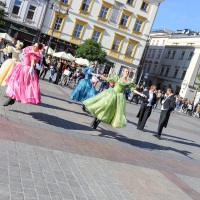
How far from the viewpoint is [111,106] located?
866cm

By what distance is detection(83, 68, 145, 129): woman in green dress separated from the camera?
8.59 metres

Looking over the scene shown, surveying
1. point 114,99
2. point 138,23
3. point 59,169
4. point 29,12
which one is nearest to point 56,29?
point 29,12

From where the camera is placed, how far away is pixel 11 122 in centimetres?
713

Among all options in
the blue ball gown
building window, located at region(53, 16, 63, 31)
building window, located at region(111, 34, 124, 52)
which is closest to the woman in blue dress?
the blue ball gown

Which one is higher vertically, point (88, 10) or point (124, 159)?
point (88, 10)

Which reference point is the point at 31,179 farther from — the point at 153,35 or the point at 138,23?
the point at 153,35

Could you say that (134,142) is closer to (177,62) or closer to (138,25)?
(138,25)

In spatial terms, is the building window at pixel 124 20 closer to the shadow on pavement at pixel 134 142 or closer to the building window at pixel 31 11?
the building window at pixel 31 11

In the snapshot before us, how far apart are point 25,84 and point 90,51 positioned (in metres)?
33.4

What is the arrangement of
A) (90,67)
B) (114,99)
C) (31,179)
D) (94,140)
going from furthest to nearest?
(90,67)
(114,99)
(94,140)
(31,179)

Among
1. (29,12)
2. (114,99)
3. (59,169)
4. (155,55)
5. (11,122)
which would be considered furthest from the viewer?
(155,55)

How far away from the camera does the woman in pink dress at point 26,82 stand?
807 cm

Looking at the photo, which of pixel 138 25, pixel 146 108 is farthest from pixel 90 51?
pixel 146 108

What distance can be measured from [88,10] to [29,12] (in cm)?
771
